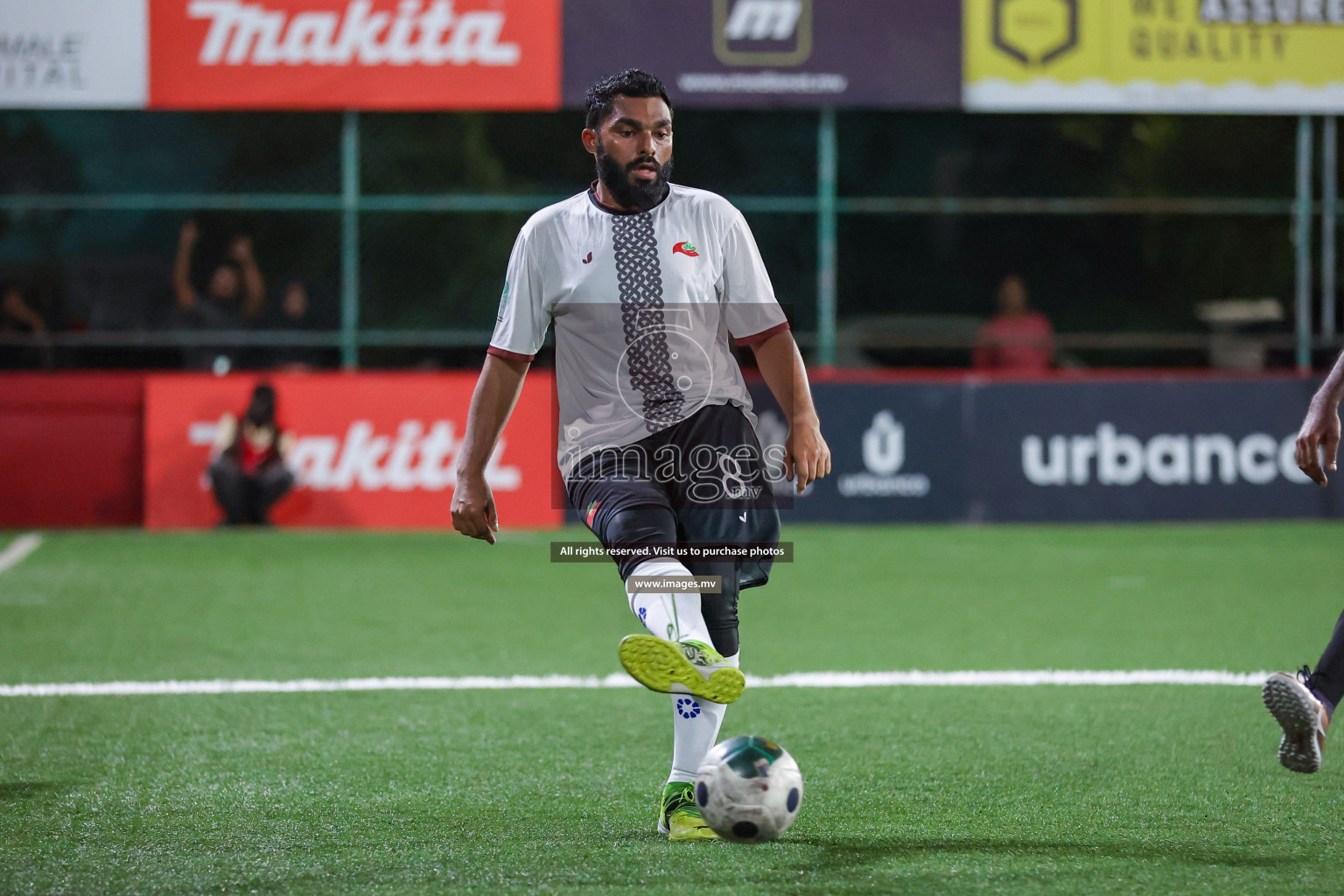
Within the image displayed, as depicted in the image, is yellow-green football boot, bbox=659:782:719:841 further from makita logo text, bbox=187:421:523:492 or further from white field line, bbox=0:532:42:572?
makita logo text, bbox=187:421:523:492

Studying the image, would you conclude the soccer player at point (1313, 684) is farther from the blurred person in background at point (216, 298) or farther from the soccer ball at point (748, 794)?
the blurred person in background at point (216, 298)

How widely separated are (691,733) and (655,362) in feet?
3.55

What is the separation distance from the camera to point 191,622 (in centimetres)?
884

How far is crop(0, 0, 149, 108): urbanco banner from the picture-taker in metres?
13.9

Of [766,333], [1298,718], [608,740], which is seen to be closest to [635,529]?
[766,333]

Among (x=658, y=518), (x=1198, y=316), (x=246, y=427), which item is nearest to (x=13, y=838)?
(x=658, y=518)

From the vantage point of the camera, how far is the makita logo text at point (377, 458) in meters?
13.6

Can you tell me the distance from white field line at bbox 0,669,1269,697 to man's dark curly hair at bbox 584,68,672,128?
10.1 feet

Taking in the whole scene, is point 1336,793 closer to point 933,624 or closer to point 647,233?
point 647,233

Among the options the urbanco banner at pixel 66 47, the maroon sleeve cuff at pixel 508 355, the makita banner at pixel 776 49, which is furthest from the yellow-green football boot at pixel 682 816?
the urbanco banner at pixel 66 47

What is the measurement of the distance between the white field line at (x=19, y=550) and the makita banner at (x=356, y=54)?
12.9 feet

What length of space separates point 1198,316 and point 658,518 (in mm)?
22375

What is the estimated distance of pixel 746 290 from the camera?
15.5ft

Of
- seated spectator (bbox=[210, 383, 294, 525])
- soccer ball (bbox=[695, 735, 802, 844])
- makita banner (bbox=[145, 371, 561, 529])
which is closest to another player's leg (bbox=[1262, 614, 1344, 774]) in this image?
soccer ball (bbox=[695, 735, 802, 844])
